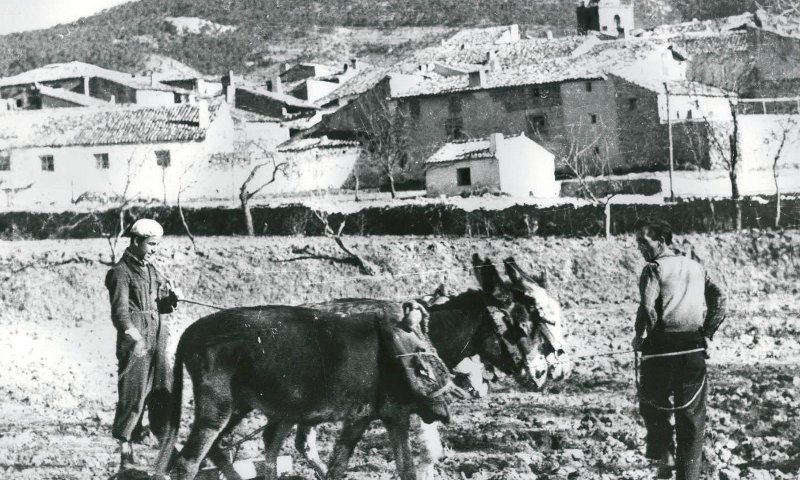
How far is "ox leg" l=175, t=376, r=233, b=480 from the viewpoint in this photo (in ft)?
11.2

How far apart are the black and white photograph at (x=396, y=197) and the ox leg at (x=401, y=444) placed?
630 millimetres

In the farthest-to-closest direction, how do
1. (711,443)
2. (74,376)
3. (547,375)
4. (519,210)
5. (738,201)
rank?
(738,201), (519,210), (74,376), (711,443), (547,375)

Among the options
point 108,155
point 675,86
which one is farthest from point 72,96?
point 675,86

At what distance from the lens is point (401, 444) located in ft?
11.7

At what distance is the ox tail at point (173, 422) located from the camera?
3.62 metres

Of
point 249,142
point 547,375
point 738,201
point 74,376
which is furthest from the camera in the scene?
point 249,142

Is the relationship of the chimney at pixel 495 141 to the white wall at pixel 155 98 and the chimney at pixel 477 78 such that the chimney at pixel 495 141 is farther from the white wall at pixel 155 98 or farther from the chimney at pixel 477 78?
the white wall at pixel 155 98

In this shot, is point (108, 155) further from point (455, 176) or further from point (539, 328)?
point (539, 328)

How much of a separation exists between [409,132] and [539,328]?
2459 mm

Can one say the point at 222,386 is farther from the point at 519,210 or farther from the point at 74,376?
the point at 519,210

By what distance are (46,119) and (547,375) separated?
13.7ft

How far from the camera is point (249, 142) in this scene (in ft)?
22.2

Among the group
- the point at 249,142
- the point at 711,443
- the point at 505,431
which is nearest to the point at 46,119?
the point at 249,142

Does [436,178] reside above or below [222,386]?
above
